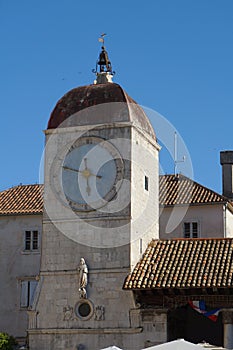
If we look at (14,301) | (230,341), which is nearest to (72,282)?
(230,341)

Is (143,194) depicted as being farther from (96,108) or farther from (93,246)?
(96,108)

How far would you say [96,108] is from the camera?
1220 inches

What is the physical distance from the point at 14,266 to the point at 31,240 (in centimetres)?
151

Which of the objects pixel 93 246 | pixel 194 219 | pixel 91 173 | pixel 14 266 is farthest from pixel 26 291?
pixel 91 173

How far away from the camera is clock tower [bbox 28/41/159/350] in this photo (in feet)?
95.8

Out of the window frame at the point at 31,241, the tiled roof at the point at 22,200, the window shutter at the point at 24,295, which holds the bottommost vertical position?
the window shutter at the point at 24,295

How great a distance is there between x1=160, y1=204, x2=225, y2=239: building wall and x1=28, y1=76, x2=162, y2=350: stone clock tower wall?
788cm

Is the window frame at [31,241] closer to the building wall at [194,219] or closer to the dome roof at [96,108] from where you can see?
the building wall at [194,219]

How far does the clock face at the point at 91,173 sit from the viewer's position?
30.2 metres

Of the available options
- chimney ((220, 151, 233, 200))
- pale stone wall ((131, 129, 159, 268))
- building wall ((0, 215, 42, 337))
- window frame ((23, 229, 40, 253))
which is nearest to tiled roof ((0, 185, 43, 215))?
building wall ((0, 215, 42, 337))

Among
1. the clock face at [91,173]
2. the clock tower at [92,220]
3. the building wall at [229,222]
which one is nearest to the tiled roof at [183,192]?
the building wall at [229,222]

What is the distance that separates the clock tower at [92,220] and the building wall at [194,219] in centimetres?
738

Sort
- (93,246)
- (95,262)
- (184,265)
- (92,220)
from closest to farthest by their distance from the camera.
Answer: (184,265) < (95,262) < (93,246) < (92,220)

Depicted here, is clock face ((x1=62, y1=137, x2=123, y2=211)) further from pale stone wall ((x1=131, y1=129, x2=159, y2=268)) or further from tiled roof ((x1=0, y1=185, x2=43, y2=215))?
tiled roof ((x1=0, y1=185, x2=43, y2=215))
